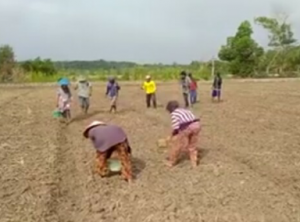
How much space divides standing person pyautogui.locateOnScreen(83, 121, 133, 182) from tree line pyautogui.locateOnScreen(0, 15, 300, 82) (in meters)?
50.4

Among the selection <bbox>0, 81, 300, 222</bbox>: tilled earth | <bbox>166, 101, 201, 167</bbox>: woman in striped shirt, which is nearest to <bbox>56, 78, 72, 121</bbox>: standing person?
<bbox>0, 81, 300, 222</bbox>: tilled earth

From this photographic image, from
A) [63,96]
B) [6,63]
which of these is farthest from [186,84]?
[6,63]

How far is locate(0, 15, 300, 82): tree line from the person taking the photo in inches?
2410

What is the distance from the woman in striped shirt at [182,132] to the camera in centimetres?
966

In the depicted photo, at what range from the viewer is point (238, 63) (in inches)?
2494

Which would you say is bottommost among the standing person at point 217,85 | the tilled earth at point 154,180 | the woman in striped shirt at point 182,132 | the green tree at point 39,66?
the green tree at point 39,66

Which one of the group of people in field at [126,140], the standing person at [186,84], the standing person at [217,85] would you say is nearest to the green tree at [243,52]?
the standing person at [217,85]

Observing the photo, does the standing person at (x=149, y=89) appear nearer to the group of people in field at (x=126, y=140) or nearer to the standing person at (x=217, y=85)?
the standing person at (x=217, y=85)

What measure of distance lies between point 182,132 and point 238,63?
54886 millimetres

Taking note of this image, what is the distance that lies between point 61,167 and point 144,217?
3.46 metres

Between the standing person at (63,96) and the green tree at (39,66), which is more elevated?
the standing person at (63,96)

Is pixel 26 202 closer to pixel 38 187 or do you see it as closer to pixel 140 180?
pixel 38 187

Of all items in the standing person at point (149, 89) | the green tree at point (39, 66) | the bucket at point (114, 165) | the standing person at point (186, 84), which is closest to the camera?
the bucket at point (114, 165)

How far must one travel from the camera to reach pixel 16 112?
21.8 m
